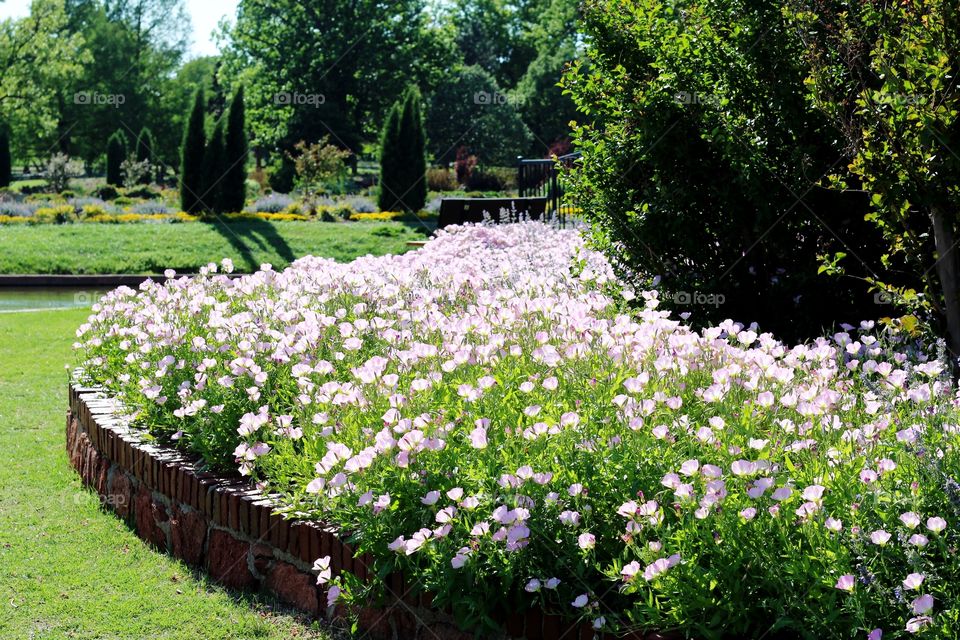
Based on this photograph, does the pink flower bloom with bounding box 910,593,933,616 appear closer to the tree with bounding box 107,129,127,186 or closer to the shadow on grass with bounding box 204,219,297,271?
the shadow on grass with bounding box 204,219,297,271

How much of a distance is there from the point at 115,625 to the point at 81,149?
154 feet

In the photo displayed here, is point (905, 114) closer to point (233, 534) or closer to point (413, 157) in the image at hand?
point (233, 534)

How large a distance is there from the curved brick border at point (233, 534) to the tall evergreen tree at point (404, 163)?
18773 millimetres

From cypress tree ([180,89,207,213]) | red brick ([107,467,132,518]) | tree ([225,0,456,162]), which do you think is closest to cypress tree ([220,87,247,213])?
cypress tree ([180,89,207,213])

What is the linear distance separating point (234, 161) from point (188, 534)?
18.3 meters

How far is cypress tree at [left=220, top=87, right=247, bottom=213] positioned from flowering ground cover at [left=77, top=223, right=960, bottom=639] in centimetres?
1754

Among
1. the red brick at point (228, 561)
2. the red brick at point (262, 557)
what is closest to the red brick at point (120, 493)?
the red brick at point (228, 561)

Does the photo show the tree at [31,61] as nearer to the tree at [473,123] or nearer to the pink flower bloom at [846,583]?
the tree at [473,123]

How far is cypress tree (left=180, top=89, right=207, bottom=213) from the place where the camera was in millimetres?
21812

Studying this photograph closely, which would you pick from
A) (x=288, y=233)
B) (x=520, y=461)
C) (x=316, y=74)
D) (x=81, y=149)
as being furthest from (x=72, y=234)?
(x=81, y=149)

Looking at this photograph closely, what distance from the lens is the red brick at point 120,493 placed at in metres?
4.65

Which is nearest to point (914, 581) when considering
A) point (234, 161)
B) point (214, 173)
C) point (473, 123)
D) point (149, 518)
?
point (149, 518)

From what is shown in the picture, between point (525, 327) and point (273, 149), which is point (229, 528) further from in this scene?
point (273, 149)

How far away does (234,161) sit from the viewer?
21406mm
